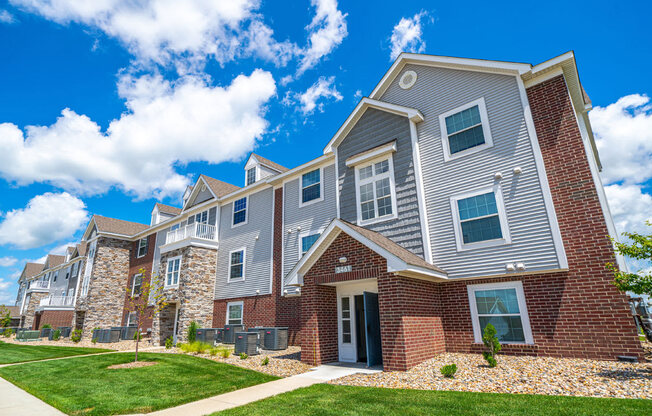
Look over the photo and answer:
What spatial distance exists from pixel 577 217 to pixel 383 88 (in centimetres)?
862

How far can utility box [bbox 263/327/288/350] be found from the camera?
14734mm

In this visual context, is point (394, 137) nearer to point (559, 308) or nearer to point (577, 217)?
point (577, 217)

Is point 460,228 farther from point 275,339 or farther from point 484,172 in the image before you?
point 275,339

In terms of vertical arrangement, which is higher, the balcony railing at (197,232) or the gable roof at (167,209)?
the gable roof at (167,209)

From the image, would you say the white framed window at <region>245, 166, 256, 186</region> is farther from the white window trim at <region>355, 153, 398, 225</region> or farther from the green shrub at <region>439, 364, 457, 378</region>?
the green shrub at <region>439, 364, 457, 378</region>

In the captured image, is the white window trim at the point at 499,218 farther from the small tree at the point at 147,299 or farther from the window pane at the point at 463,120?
the small tree at the point at 147,299

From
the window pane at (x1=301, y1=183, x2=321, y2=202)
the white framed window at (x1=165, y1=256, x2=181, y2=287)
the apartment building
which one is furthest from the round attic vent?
the white framed window at (x1=165, y1=256, x2=181, y2=287)

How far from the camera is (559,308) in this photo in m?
9.32

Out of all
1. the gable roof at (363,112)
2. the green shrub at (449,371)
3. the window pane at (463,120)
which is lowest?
the green shrub at (449,371)

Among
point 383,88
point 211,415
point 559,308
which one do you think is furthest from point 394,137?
point 211,415

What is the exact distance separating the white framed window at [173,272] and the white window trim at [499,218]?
1690cm

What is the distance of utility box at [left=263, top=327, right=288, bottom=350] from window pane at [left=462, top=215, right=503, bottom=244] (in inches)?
338

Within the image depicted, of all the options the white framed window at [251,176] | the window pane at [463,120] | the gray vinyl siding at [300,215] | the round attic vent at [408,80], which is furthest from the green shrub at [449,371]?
the white framed window at [251,176]

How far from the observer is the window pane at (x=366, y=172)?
1401 centimetres
